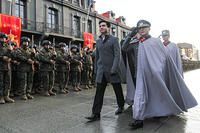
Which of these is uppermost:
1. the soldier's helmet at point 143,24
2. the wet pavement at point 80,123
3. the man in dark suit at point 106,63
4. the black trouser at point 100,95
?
the soldier's helmet at point 143,24

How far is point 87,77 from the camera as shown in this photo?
25.2 ft

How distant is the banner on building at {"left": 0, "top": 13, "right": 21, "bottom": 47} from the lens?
12281 millimetres

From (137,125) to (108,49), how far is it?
146 cm

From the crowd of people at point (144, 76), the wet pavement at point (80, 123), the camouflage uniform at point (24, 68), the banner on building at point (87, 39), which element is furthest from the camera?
the banner on building at point (87, 39)

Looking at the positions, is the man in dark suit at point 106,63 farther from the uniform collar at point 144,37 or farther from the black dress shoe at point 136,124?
the black dress shoe at point 136,124

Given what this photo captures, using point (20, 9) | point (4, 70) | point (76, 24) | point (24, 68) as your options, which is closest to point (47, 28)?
point (20, 9)

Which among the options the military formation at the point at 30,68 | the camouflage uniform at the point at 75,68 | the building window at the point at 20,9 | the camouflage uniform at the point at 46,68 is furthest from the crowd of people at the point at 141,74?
the building window at the point at 20,9

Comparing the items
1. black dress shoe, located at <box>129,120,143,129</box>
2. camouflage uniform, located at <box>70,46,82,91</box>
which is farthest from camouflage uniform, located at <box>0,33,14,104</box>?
Answer: black dress shoe, located at <box>129,120,143,129</box>

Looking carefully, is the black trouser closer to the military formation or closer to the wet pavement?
the wet pavement

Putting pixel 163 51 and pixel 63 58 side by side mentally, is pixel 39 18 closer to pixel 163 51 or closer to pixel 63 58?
pixel 63 58

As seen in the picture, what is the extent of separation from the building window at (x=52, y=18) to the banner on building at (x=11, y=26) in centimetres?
583

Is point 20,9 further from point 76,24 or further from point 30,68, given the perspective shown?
point 30,68

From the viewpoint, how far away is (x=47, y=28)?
17.7m

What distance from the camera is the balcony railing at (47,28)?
53.1ft
